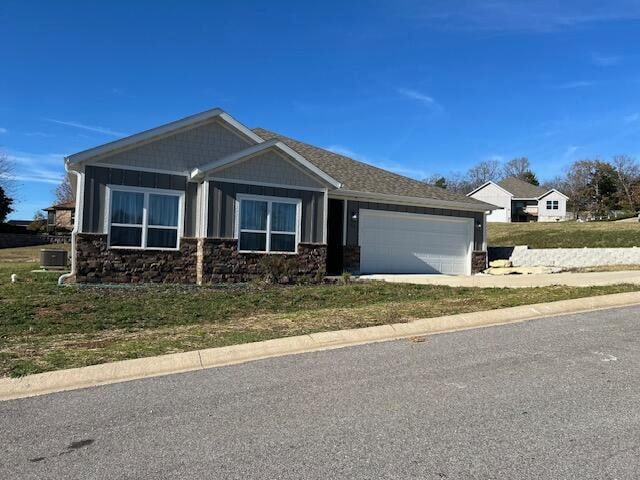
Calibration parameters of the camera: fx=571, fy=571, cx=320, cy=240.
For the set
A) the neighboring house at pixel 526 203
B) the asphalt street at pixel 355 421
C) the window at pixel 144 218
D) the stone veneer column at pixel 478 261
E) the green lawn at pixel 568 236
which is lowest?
the asphalt street at pixel 355 421

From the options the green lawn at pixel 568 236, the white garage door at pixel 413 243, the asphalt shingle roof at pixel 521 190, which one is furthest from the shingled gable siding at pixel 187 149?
the asphalt shingle roof at pixel 521 190

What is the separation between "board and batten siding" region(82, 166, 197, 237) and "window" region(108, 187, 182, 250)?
0.62ft

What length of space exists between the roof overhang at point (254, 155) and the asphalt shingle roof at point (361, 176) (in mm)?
1500

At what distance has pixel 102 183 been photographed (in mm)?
14719

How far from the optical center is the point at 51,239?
4334 centimetres

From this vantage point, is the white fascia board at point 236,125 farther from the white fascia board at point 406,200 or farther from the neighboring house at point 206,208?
the white fascia board at point 406,200

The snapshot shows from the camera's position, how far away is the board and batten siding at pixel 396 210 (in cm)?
1873

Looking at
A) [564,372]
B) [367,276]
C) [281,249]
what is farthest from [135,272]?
[564,372]

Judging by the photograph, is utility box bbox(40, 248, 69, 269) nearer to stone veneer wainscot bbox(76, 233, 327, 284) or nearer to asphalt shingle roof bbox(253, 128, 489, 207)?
stone veneer wainscot bbox(76, 233, 327, 284)

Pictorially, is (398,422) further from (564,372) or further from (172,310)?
(172,310)

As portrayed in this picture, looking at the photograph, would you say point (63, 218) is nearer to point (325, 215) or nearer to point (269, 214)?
point (269, 214)

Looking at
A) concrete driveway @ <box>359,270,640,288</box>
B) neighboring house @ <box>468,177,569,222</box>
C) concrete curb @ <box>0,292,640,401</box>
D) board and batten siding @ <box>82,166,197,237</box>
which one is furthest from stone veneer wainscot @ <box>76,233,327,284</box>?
neighboring house @ <box>468,177,569,222</box>

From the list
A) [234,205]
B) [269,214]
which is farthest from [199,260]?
[269,214]

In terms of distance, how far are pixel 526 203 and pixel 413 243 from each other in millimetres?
45878
